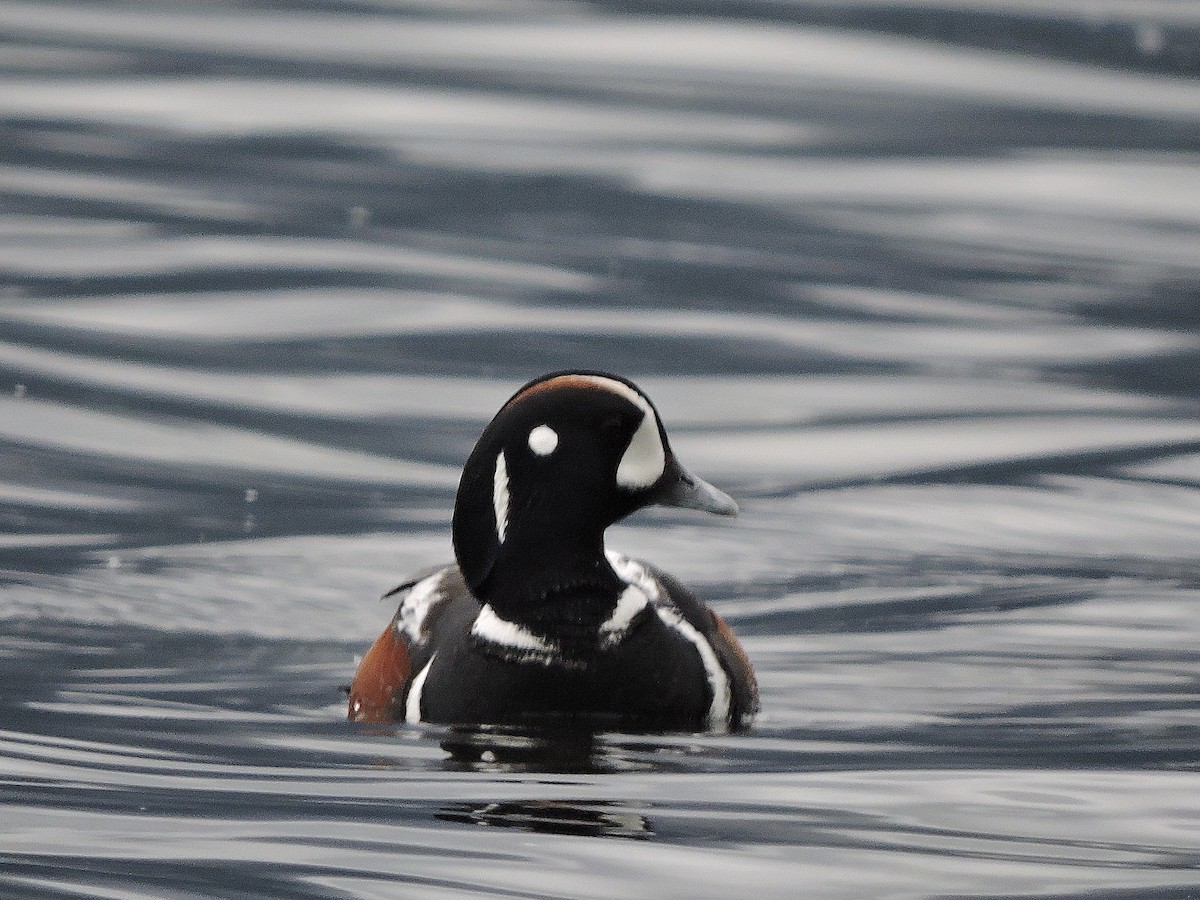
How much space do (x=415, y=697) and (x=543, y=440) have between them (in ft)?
3.03

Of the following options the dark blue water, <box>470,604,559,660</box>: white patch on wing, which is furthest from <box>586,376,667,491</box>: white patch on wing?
the dark blue water

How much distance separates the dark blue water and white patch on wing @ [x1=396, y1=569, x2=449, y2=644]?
353 millimetres

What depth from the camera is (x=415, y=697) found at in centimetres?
776

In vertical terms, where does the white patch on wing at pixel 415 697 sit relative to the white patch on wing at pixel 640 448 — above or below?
below

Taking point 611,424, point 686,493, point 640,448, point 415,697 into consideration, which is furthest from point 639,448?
point 415,697

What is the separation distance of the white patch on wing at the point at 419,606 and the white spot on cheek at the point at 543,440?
868mm

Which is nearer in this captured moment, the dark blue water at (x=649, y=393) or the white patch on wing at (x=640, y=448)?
the dark blue water at (x=649, y=393)

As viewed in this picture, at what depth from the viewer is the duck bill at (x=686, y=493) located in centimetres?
778

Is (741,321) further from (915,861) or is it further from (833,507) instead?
(915,861)

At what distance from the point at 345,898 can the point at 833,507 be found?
548 cm

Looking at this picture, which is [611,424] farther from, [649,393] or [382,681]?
[649,393]

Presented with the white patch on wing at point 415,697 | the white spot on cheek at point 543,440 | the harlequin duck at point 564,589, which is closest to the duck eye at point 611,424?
the harlequin duck at point 564,589

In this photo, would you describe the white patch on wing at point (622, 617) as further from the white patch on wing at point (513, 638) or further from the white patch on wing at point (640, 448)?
the white patch on wing at point (640, 448)

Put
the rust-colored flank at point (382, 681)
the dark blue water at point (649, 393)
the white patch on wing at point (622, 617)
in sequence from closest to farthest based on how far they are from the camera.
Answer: the dark blue water at point (649, 393) < the white patch on wing at point (622, 617) < the rust-colored flank at point (382, 681)
